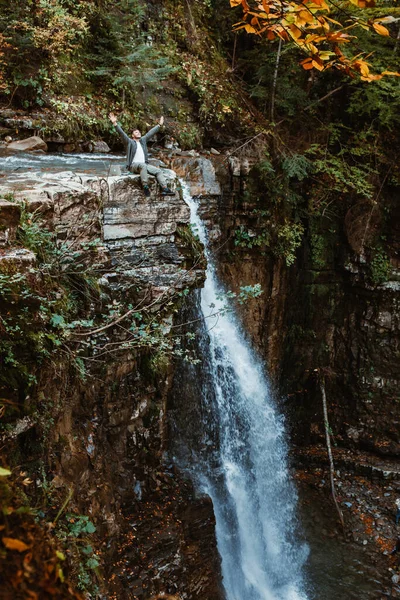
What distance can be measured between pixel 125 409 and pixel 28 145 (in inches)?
192

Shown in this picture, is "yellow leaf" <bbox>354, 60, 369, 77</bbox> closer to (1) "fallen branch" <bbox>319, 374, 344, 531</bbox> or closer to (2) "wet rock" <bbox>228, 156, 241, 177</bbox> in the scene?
(2) "wet rock" <bbox>228, 156, 241, 177</bbox>

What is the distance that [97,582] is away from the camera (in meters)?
4.81

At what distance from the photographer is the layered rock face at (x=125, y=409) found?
4.93m

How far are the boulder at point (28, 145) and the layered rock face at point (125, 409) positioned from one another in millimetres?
2495

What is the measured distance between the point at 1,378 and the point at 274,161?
8147 millimetres

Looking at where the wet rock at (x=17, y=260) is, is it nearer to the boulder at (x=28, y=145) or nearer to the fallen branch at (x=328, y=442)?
the boulder at (x=28, y=145)

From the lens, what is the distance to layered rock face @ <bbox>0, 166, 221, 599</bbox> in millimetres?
4934

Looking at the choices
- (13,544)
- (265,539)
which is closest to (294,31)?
(13,544)

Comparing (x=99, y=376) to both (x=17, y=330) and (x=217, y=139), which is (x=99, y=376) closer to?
(x=17, y=330)

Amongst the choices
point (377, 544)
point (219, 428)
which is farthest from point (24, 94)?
point (377, 544)

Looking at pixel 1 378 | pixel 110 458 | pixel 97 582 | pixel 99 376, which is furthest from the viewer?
pixel 110 458

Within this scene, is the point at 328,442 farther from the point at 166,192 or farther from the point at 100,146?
the point at 100,146

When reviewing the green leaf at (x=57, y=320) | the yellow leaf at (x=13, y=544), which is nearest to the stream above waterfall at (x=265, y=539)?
the green leaf at (x=57, y=320)

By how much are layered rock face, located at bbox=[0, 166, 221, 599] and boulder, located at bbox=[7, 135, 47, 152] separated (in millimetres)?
2495
